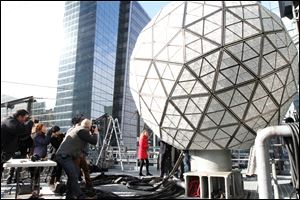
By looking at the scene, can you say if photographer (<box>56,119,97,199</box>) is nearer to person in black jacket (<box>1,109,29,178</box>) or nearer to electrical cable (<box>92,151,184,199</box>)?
electrical cable (<box>92,151,184,199</box>)

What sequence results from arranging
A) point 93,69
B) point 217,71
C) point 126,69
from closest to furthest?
point 217,71 < point 93,69 < point 126,69

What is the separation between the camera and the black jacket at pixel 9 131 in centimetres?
563

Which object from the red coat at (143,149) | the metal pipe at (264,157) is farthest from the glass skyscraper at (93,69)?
the metal pipe at (264,157)

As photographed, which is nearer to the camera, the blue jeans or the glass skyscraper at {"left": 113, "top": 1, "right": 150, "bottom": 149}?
the blue jeans

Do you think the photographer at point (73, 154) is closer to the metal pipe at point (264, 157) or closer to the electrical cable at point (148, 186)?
the electrical cable at point (148, 186)

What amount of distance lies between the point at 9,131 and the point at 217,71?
4.24 m

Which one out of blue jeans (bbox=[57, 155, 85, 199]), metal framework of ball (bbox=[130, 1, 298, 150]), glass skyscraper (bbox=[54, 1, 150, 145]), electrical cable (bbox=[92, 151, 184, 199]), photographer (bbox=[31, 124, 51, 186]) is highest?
glass skyscraper (bbox=[54, 1, 150, 145])

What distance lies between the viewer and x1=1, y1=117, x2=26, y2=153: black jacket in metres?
5.63

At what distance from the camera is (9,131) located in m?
5.64

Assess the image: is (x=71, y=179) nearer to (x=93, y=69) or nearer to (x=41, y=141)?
(x=41, y=141)

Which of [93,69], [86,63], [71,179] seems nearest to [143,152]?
[71,179]

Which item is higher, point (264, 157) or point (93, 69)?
point (93, 69)

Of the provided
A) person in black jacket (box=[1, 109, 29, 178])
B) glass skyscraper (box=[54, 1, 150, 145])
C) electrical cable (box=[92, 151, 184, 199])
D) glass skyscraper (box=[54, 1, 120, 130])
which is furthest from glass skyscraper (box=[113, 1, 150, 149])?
person in black jacket (box=[1, 109, 29, 178])

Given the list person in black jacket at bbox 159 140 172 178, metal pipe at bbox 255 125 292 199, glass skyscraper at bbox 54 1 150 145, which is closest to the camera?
metal pipe at bbox 255 125 292 199
